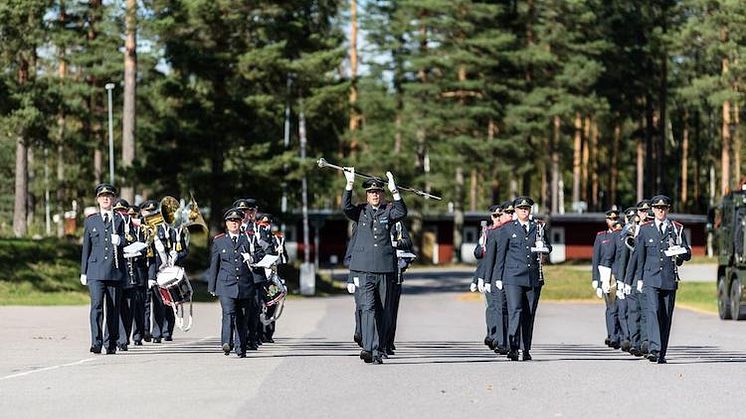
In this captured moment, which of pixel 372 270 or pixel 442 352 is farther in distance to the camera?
pixel 442 352

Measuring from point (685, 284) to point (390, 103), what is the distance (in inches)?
1149

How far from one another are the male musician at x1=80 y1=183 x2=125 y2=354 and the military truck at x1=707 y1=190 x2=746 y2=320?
15.2 metres

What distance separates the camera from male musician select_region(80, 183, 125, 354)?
1912 cm

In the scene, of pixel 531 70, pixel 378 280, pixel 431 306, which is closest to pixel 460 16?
pixel 531 70

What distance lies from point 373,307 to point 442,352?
2.61 meters

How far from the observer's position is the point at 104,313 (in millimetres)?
19344

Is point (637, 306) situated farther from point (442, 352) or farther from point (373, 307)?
point (373, 307)

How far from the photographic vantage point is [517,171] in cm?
7675

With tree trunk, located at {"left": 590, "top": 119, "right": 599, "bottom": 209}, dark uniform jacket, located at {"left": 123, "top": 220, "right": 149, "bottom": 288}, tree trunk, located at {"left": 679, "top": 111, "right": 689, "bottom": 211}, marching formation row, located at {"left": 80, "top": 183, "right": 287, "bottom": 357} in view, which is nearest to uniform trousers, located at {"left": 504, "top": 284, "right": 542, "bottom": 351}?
marching formation row, located at {"left": 80, "top": 183, "right": 287, "bottom": 357}

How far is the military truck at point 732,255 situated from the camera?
30.8 meters

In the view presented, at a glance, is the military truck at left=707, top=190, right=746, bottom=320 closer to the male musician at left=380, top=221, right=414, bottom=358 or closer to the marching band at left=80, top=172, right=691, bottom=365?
the marching band at left=80, top=172, right=691, bottom=365

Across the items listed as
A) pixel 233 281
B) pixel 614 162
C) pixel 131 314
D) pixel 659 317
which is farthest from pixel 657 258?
pixel 614 162

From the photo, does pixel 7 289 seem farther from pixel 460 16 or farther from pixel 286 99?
pixel 460 16

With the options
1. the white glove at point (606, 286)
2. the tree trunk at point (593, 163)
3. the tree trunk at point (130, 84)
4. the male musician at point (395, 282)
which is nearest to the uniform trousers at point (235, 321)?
the male musician at point (395, 282)
